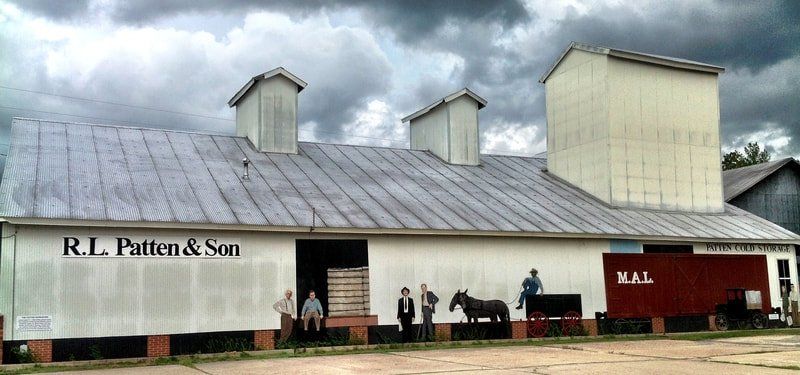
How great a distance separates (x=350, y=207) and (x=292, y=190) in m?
2.10

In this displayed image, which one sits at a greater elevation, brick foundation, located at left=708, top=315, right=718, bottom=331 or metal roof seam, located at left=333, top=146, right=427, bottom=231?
metal roof seam, located at left=333, top=146, right=427, bottom=231

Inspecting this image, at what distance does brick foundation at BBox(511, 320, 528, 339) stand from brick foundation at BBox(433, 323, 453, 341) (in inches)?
89.7

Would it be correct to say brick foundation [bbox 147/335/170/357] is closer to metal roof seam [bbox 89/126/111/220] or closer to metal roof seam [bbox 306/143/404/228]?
metal roof seam [bbox 89/126/111/220]

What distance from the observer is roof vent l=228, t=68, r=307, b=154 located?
30.8 metres

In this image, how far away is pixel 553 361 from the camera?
59.3ft

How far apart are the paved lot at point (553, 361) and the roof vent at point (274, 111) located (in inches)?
468

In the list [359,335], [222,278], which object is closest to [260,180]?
[222,278]

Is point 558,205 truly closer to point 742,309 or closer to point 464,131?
point 464,131

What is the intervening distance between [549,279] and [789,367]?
11.8m

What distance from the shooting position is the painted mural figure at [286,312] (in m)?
23.1

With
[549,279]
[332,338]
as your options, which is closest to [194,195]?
[332,338]

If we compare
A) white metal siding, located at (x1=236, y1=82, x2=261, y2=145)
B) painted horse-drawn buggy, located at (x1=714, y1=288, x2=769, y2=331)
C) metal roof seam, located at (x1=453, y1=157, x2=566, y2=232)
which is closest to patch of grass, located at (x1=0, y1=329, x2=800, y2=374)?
painted horse-drawn buggy, located at (x1=714, y1=288, x2=769, y2=331)

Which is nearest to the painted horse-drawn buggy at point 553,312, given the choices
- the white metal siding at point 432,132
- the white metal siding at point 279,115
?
the white metal siding at point 432,132

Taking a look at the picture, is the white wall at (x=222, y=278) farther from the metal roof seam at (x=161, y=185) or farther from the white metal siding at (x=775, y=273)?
the white metal siding at (x=775, y=273)
